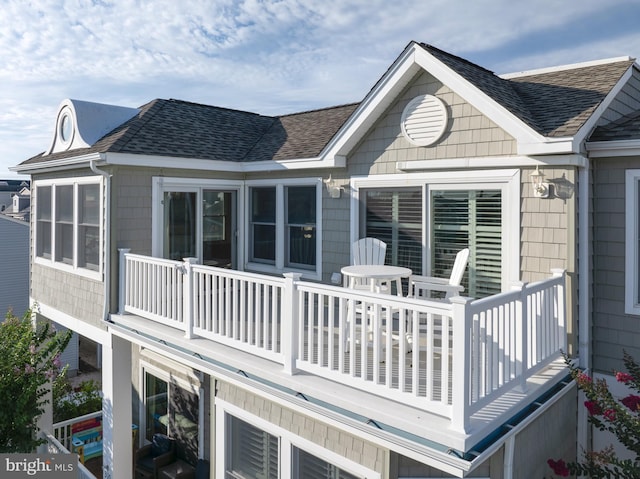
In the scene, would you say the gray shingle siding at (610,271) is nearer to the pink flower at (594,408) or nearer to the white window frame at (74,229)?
the pink flower at (594,408)

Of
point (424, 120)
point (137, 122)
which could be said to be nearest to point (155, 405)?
point (137, 122)

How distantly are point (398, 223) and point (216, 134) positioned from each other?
4.33 meters

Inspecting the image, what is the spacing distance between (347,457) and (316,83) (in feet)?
46.1

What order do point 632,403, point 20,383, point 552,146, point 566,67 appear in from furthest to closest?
point 20,383, point 566,67, point 552,146, point 632,403

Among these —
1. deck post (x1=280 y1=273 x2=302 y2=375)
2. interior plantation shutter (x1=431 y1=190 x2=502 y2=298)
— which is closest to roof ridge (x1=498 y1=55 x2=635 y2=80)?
interior plantation shutter (x1=431 y1=190 x2=502 y2=298)

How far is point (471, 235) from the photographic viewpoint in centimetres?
595

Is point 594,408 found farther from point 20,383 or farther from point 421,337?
point 20,383

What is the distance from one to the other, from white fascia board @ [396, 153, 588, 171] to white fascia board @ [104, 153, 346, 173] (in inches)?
51.8

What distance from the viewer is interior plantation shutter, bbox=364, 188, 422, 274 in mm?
6516

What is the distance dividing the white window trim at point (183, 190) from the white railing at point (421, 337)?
1.36 m

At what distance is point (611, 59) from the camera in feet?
20.4

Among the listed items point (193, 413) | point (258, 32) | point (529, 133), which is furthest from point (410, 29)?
point (193, 413)

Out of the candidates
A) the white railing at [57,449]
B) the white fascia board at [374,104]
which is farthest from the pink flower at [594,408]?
the white railing at [57,449]

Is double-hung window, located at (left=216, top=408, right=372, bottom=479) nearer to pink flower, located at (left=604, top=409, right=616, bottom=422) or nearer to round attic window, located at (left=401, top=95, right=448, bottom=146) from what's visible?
pink flower, located at (left=604, top=409, right=616, bottom=422)
